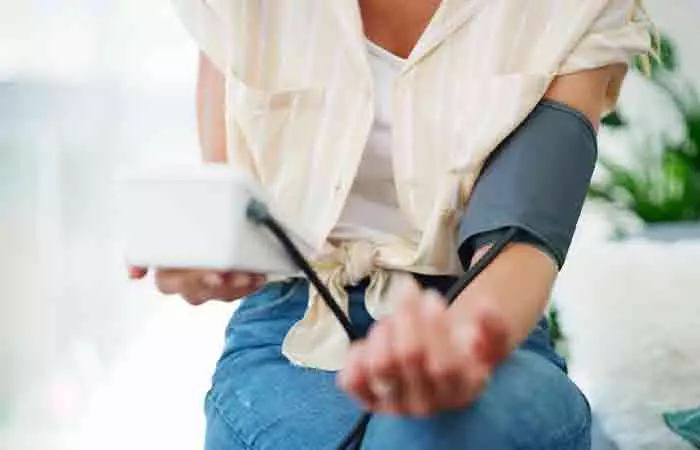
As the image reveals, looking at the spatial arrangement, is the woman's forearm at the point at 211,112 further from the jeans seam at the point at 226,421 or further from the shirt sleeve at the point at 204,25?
the jeans seam at the point at 226,421

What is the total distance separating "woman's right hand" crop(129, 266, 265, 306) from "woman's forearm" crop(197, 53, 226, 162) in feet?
0.65

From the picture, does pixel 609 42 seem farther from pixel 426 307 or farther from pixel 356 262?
pixel 426 307

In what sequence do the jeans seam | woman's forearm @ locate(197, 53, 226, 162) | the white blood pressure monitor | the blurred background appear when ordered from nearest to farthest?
the white blood pressure monitor < the jeans seam < woman's forearm @ locate(197, 53, 226, 162) < the blurred background

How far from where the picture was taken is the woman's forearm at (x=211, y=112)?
77 cm

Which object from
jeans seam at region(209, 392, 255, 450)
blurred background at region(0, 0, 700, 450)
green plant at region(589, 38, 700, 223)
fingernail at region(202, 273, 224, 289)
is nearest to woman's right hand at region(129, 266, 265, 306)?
fingernail at region(202, 273, 224, 289)

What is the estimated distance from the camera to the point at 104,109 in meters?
1.28

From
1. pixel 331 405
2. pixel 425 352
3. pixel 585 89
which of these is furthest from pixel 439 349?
pixel 585 89

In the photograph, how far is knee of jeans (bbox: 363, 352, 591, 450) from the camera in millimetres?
487

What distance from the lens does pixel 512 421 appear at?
511mm

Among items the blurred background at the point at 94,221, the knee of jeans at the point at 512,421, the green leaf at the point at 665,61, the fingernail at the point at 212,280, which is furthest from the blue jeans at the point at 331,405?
the green leaf at the point at 665,61

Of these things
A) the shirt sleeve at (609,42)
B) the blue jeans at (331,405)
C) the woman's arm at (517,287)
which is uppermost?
the shirt sleeve at (609,42)

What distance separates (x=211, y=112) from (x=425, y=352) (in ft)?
1.37

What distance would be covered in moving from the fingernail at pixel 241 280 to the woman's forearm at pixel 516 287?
0.34 feet

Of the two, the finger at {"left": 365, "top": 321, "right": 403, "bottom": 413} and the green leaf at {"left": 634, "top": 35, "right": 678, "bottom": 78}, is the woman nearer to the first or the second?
the finger at {"left": 365, "top": 321, "right": 403, "bottom": 413}
